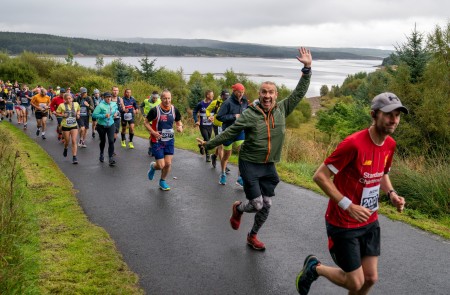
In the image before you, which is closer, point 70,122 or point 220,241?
point 220,241

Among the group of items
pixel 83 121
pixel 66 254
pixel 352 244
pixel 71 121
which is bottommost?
pixel 66 254

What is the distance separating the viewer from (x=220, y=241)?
6266 millimetres

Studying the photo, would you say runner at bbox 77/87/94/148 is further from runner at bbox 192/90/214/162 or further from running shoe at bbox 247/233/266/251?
running shoe at bbox 247/233/266/251

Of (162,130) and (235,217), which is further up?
(162,130)

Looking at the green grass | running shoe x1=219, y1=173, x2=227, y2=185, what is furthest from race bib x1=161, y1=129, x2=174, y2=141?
the green grass

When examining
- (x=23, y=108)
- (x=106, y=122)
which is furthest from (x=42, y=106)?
(x=106, y=122)

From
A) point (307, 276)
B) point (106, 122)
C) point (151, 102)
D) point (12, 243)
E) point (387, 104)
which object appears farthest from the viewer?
point (151, 102)

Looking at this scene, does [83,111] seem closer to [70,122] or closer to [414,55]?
[70,122]

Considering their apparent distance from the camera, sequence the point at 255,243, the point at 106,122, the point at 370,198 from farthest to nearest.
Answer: the point at 106,122
the point at 255,243
the point at 370,198

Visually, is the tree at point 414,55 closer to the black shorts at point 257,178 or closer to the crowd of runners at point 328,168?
the crowd of runners at point 328,168

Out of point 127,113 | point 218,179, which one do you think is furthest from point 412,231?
point 127,113

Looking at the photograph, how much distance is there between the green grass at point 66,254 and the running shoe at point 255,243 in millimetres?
Result: 1774

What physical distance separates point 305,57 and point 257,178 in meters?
1.84

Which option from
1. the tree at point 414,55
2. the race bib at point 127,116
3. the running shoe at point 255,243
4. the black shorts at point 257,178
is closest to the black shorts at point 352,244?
the black shorts at point 257,178
